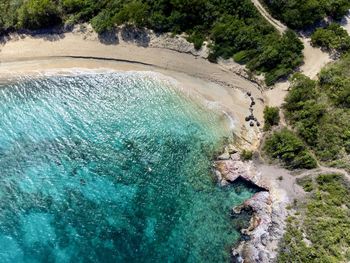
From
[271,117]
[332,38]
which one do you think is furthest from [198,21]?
[332,38]

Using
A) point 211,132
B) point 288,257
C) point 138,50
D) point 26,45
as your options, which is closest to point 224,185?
point 211,132

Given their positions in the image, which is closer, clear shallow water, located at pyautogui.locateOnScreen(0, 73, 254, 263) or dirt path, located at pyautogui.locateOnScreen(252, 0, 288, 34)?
clear shallow water, located at pyautogui.locateOnScreen(0, 73, 254, 263)

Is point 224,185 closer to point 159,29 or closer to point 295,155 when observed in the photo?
point 295,155

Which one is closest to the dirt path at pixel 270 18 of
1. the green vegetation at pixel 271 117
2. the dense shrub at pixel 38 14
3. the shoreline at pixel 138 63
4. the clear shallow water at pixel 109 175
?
the shoreline at pixel 138 63

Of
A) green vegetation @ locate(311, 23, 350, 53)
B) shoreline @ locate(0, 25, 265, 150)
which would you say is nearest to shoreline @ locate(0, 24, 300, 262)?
shoreline @ locate(0, 25, 265, 150)

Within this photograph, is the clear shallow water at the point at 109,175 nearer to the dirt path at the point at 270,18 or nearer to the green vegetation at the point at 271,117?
the green vegetation at the point at 271,117

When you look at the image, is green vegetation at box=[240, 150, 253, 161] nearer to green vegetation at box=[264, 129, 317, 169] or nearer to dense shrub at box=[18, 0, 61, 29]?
green vegetation at box=[264, 129, 317, 169]
